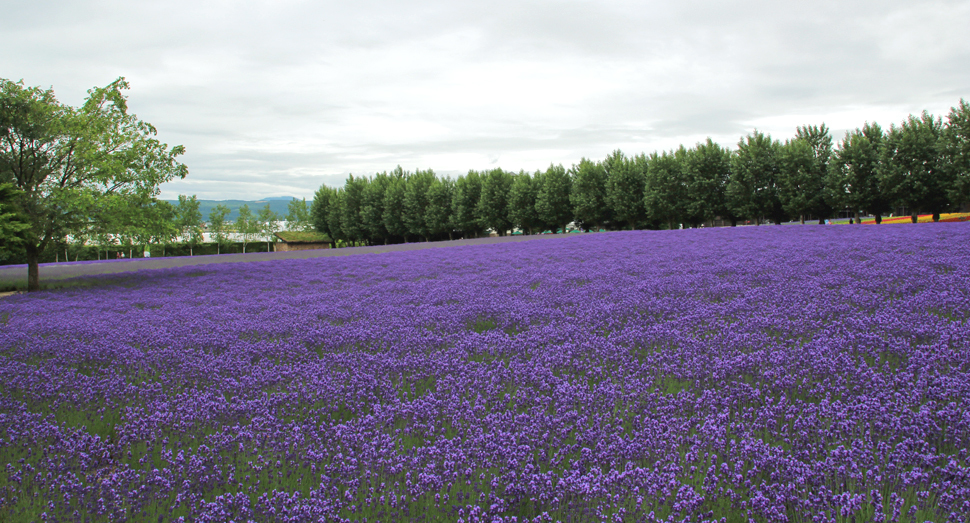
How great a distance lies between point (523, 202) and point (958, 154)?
42962 mm

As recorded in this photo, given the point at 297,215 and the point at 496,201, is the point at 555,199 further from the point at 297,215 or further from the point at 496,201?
the point at 297,215

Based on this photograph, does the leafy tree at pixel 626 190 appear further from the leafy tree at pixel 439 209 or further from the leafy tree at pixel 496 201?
the leafy tree at pixel 439 209

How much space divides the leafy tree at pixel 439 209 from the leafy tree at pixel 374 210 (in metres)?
9.77

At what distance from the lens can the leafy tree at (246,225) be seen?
8618cm

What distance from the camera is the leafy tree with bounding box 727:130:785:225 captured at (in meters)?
53.2

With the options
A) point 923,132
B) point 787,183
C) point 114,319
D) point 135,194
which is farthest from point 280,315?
point 923,132

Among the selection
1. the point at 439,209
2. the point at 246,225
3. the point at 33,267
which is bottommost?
the point at 33,267

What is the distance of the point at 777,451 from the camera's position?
3.43 meters

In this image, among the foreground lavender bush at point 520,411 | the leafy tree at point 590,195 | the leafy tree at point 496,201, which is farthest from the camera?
the leafy tree at point 496,201

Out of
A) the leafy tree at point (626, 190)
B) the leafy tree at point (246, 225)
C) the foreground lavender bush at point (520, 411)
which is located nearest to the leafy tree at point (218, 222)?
the leafy tree at point (246, 225)

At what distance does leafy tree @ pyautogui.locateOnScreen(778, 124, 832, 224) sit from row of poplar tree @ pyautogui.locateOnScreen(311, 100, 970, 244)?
4.5 inches

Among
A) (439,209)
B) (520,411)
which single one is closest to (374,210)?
(439,209)

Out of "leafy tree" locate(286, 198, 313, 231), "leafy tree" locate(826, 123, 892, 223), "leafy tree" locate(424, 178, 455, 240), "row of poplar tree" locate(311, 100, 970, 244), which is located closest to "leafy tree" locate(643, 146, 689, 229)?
"row of poplar tree" locate(311, 100, 970, 244)

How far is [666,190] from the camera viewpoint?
57406 millimetres
